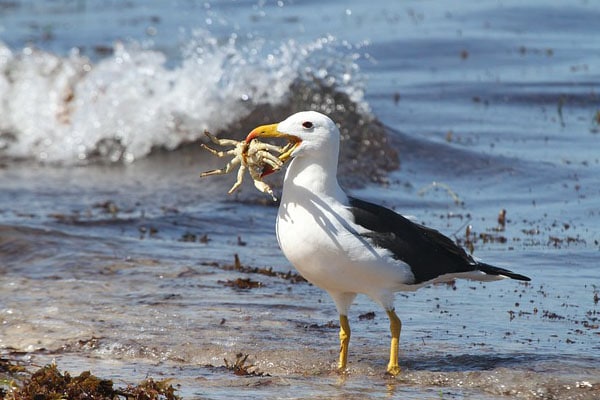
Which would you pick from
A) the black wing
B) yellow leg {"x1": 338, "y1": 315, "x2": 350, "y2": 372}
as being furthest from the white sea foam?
yellow leg {"x1": 338, "y1": 315, "x2": 350, "y2": 372}

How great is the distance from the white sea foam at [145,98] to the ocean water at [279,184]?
3cm

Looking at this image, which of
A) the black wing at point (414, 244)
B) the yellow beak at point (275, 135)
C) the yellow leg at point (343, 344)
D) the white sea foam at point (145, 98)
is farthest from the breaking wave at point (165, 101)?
the yellow beak at point (275, 135)

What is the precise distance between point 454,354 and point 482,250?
261cm

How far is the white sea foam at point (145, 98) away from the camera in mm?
14672

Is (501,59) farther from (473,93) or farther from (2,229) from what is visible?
(2,229)

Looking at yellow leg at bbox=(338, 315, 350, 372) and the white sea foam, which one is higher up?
the white sea foam

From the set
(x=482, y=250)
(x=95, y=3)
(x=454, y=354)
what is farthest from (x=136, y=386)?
(x=95, y=3)

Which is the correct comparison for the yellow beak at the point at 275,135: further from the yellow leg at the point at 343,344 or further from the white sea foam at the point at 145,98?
the white sea foam at the point at 145,98

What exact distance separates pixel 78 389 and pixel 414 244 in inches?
77.6

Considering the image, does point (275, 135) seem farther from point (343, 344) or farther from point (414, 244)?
point (343, 344)

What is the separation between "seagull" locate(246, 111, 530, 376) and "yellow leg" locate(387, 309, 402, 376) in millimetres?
16

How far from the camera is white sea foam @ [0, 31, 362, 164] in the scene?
14.7 metres

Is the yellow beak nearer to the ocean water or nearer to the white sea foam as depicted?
the ocean water

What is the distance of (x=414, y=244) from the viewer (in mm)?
6262
